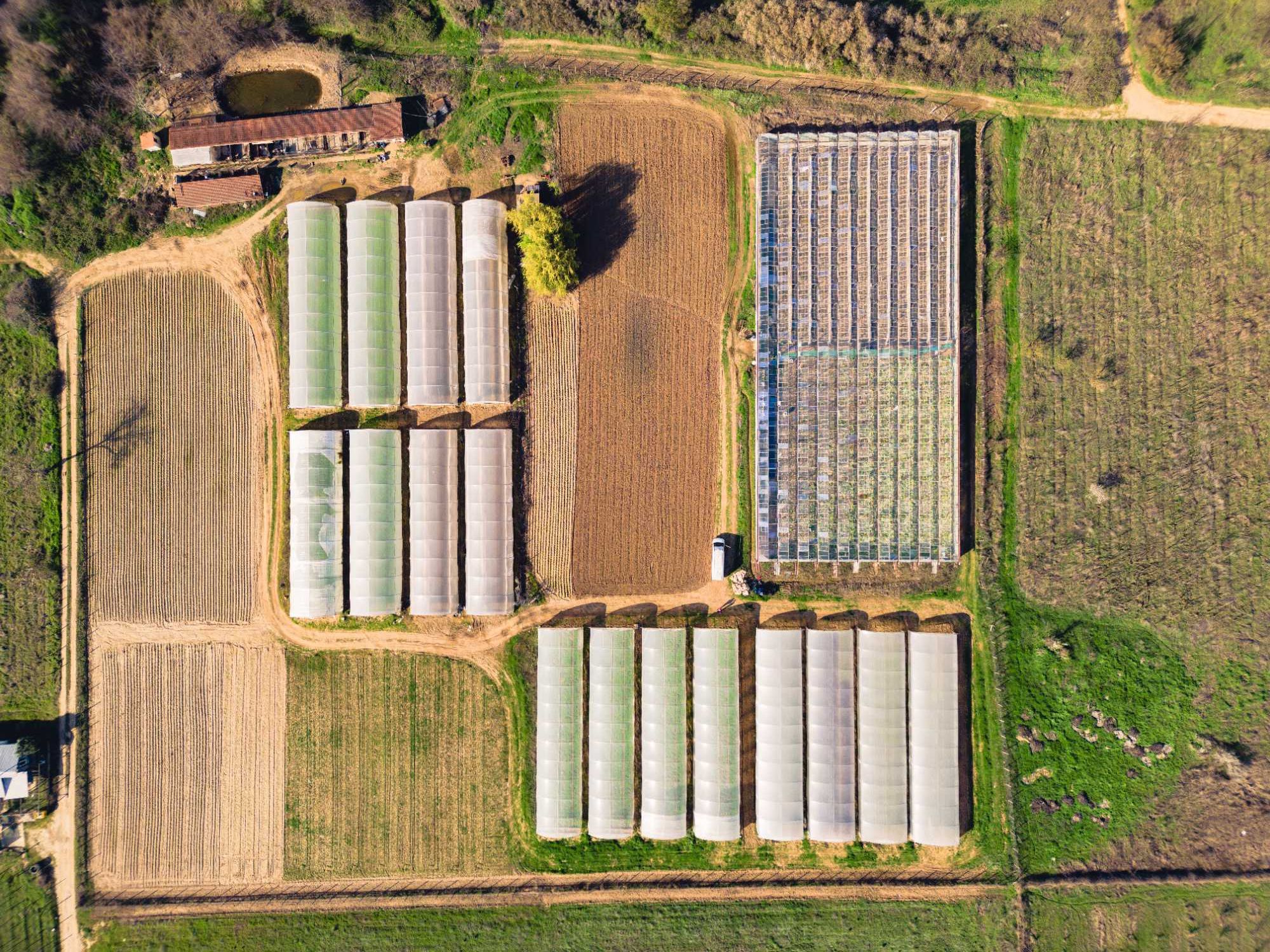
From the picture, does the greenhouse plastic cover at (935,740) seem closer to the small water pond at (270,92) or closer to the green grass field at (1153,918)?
the green grass field at (1153,918)

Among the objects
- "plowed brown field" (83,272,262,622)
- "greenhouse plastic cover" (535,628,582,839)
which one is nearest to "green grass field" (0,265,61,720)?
"plowed brown field" (83,272,262,622)

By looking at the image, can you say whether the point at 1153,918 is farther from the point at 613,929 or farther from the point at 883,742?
the point at 613,929

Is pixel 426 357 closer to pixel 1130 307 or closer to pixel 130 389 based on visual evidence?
pixel 130 389

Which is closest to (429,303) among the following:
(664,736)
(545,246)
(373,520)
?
(545,246)

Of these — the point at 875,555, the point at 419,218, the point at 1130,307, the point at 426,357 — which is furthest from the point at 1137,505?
the point at 419,218

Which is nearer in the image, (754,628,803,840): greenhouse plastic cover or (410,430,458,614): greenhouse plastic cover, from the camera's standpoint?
(754,628,803,840): greenhouse plastic cover

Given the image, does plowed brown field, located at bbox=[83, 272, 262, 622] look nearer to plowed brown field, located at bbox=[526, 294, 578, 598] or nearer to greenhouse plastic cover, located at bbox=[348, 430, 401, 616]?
greenhouse plastic cover, located at bbox=[348, 430, 401, 616]
